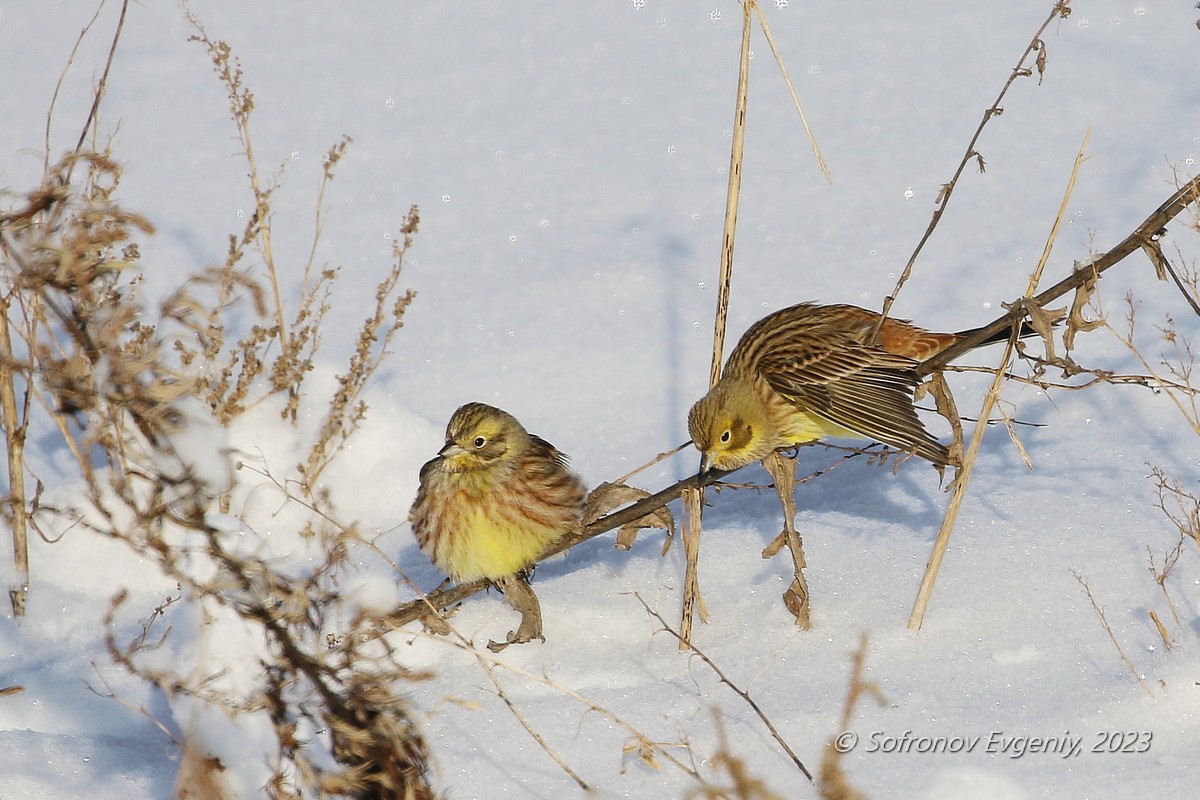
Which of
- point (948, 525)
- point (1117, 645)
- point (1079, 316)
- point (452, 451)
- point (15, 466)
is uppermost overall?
point (15, 466)

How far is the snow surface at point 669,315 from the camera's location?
2.91 metres

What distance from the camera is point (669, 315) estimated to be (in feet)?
18.3

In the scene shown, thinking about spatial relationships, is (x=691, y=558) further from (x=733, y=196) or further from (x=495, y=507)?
(x=733, y=196)

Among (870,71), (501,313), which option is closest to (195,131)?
(501,313)

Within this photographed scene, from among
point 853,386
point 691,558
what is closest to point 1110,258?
point 853,386

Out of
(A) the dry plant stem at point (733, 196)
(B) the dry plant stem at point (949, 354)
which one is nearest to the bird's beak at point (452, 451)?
(B) the dry plant stem at point (949, 354)

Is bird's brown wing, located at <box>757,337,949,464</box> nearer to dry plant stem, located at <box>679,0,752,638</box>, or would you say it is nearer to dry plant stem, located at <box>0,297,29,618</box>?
dry plant stem, located at <box>679,0,752,638</box>

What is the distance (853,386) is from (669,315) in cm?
185

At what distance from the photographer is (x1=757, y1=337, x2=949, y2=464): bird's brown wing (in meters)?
3.72

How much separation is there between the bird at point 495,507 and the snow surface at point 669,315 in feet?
0.62

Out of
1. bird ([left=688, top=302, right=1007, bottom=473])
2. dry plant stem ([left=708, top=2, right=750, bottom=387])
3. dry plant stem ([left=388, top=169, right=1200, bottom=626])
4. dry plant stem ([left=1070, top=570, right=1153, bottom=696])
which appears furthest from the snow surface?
dry plant stem ([left=708, top=2, right=750, bottom=387])

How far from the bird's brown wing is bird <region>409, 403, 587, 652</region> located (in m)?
0.75

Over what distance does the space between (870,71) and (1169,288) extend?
8.25 ft

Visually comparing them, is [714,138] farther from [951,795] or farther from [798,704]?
[951,795]
